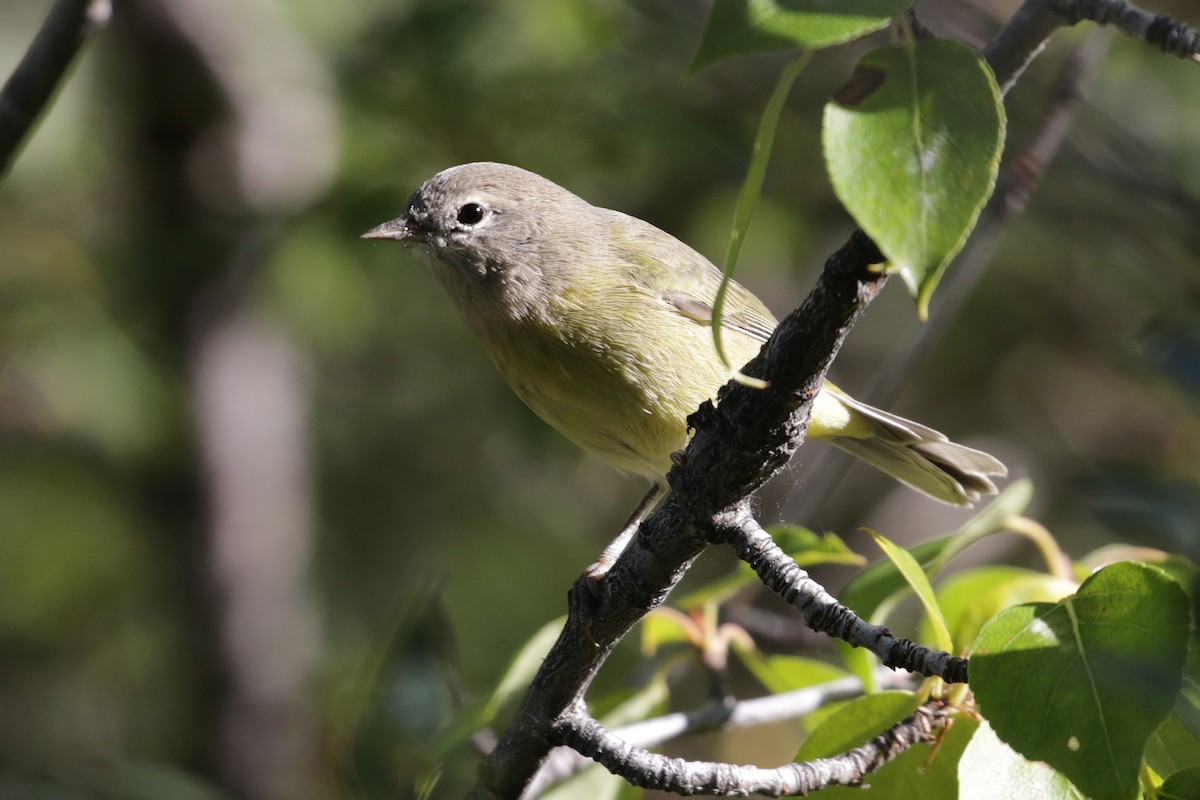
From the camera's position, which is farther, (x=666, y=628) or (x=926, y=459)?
(x=926, y=459)

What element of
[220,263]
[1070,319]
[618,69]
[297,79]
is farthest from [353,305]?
[1070,319]

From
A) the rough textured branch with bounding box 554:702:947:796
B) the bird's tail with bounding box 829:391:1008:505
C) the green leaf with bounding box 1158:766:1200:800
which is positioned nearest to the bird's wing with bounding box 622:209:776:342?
the bird's tail with bounding box 829:391:1008:505

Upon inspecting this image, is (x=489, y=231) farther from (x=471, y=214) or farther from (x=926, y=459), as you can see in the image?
(x=926, y=459)

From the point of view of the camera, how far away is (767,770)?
6.31 ft

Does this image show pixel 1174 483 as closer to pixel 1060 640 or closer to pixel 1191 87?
pixel 1060 640

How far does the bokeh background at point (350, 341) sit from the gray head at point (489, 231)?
0.82 m

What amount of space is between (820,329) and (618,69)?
143 inches

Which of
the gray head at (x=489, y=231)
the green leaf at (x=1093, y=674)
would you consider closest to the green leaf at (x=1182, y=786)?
the green leaf at (x=1093, y=674)

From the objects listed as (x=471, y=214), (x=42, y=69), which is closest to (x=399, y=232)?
(x=471, y=214)

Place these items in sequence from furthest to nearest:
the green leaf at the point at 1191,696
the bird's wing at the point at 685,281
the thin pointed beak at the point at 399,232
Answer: the thin pointed beak at the point at 399,232, the bird's wing at the point at 685,281, the green leaf at the point at 1191,696

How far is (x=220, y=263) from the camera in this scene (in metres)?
5.60

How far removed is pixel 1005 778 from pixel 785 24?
116cm

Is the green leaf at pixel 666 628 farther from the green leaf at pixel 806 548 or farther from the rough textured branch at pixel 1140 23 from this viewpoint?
the rough textured branch at pixel 1140 23

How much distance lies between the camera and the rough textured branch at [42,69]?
7.69ft
